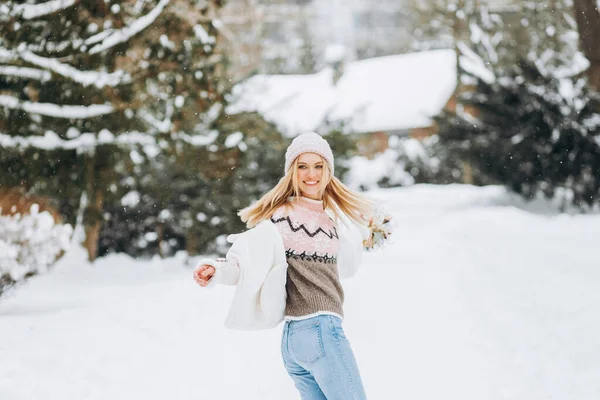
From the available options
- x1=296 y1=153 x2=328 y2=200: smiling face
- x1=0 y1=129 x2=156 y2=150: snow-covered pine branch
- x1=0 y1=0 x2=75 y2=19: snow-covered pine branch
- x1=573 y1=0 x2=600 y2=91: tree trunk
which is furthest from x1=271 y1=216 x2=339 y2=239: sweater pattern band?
x1=573 y1=0 x2=600 y2=91: tree trunk

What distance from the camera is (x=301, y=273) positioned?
2.89 meters

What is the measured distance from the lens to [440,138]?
14.2 meters

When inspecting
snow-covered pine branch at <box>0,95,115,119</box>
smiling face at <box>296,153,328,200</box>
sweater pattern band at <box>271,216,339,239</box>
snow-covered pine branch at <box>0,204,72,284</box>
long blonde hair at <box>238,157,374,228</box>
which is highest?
snow-covered pine branch at <box>0,95,115,119</box>

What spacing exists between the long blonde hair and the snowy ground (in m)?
2.00

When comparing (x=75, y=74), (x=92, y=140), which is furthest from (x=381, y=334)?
(x=75, y=74)

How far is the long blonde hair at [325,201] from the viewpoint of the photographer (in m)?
3.09

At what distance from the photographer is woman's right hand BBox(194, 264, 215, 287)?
8.87 ft

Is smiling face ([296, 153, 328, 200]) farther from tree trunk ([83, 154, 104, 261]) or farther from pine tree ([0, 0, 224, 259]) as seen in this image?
tree trunk ([83, 154, 104, 261])

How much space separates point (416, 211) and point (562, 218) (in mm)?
3140

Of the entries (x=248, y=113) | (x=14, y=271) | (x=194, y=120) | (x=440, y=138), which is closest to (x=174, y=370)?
(x=14, y=271)

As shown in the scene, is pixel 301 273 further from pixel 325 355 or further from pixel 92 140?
pixel 92 140

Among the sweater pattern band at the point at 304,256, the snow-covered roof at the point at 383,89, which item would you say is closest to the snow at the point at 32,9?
the sweater pattern band at the point at 304,256

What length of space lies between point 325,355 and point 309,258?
444 millimetres

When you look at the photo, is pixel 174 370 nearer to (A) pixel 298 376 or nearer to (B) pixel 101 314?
(B) pixel 101 314
